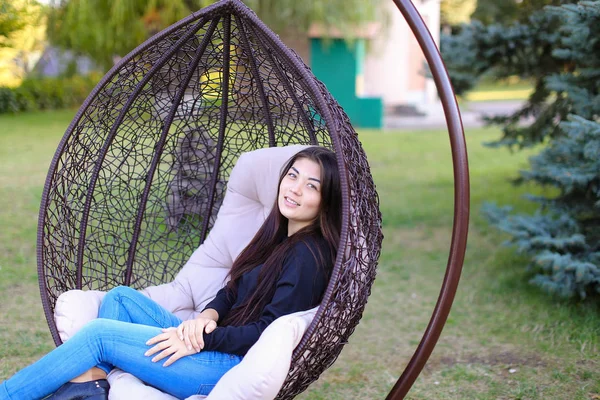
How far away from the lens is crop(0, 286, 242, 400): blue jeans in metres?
2.04

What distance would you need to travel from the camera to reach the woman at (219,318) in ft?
6.77

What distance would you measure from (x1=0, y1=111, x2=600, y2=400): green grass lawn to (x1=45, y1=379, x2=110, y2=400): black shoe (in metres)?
0.96

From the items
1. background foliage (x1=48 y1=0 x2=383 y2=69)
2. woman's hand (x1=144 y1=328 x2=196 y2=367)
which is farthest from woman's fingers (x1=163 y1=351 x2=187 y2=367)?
background foliage (x1=48 y1=0 x2=383 y2=69)

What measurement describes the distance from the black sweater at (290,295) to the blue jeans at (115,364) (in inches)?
2.2

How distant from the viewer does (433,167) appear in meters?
8.53

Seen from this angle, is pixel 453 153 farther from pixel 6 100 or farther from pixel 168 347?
pixel 6 100

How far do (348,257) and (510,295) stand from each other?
2303 mm

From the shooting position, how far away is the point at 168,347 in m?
2.12

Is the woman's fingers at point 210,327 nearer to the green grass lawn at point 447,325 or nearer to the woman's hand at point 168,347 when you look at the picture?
the woman's hand at point 168,347

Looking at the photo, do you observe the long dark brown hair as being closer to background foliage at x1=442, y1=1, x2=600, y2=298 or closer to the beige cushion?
the beige cushion

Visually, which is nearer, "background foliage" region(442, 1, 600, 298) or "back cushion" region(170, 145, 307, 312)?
"back cushion" region(170, 145, 307, 312)

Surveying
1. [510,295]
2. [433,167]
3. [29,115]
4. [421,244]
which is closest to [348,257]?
[510,295]

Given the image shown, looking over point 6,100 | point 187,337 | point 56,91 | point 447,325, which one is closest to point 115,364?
point 187,337

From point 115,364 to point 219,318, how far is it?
40 cm
